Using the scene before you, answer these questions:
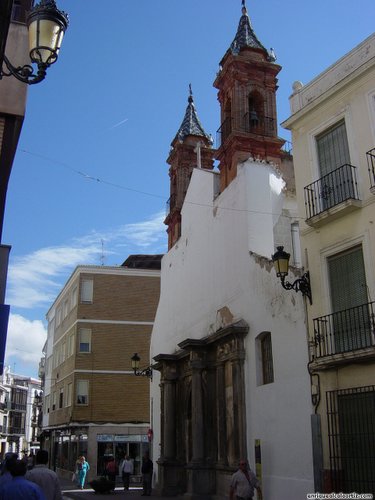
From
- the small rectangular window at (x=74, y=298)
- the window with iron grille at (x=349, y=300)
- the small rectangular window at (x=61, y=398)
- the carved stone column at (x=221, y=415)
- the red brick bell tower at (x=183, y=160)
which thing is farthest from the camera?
the small rectangular window at (x=61, y=398)

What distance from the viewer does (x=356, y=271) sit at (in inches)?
510

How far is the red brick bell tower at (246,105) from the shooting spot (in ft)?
70.8

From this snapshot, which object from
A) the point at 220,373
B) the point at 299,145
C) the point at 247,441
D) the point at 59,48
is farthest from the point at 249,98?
the point at 59,48

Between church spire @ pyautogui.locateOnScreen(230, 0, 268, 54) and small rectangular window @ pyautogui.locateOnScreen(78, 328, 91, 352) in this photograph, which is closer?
church spire @ pyautogui.locateOnScreen(230, 0, 268, 54)

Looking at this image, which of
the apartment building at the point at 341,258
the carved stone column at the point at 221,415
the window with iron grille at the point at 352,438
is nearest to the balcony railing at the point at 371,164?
the apartment building at the point at 341,258

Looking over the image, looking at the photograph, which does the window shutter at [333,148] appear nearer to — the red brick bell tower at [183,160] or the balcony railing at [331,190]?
the balcony railing at [331,190]

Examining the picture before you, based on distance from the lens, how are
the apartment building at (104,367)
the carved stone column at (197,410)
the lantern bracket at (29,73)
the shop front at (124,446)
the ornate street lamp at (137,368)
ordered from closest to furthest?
1. the lantern bracket at (29,73)
2. the carved stone column at (197,410)
3. the ornate street lamp at (137,368)
4. the shop front at (124,446)
5. the apartment building at (104,367)

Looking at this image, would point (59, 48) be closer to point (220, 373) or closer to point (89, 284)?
point (220, 373)

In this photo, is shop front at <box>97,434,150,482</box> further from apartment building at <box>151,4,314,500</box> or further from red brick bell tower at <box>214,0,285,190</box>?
red brick bell tower at <box>214,0,285,190</box>

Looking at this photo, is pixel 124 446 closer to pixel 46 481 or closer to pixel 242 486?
pixel 242 486

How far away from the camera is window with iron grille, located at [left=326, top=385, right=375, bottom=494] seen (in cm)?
1178

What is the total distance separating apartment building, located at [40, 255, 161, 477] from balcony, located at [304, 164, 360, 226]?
24586 millimetres

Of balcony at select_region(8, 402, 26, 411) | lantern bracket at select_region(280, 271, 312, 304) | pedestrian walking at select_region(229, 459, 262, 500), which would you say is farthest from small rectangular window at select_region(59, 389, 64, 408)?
balcony at select_region(8, 402, 26, 411)

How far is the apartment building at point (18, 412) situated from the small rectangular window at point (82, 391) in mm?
59568
